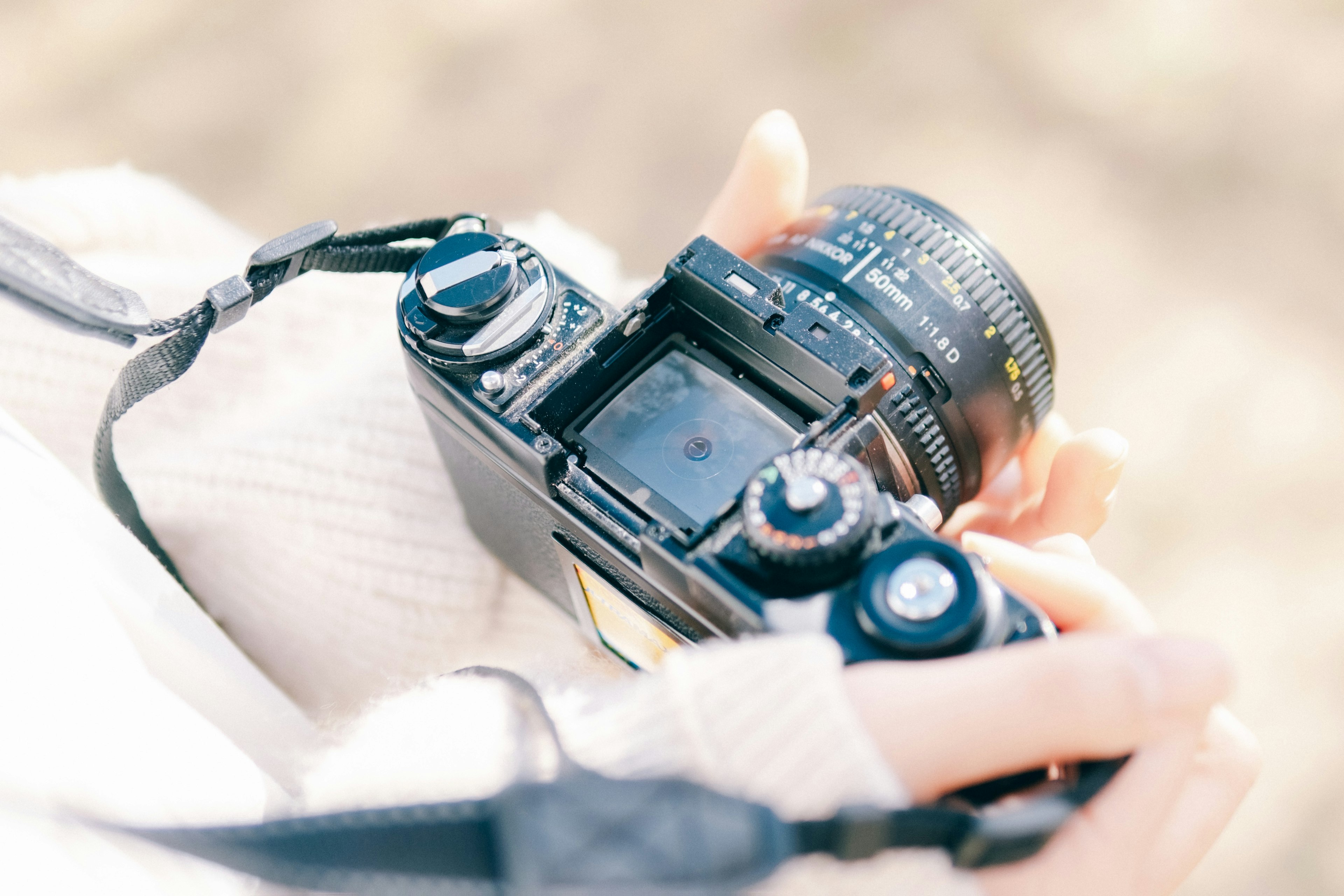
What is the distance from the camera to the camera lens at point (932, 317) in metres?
0.52

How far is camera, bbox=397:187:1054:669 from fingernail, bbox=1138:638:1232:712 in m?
0.06

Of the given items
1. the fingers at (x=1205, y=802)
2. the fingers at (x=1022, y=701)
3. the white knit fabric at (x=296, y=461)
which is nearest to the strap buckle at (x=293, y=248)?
the white knit fabric at (x=296, y=461)

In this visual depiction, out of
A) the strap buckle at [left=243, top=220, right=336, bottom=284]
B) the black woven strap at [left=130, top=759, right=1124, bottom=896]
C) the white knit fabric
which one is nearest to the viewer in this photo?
the black woven strap at [left=130, top=759, right=1124, bottom=896]

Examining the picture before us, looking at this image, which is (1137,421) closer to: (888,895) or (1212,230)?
(1212,230)

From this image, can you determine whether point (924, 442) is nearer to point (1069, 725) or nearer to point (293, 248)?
point (1069, 725)

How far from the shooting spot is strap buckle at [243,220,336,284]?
52 centimetres

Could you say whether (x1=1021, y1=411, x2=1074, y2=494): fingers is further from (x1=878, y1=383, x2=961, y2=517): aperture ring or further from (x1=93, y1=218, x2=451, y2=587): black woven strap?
(x1=93, y1=218, x2=451, y2=587): black woven strap

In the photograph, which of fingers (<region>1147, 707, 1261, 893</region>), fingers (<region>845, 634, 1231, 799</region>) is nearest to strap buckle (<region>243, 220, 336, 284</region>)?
fingers (<region>845, 634, 1231, 799</region>)

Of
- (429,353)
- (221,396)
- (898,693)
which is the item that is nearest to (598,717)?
(898,693)

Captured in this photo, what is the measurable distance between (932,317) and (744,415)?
0.12 meters

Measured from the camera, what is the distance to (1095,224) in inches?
40.1

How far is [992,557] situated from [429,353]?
0.28 meters

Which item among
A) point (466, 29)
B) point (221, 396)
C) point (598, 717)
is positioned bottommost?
point (221, 396)

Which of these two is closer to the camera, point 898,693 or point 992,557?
point 898,693
